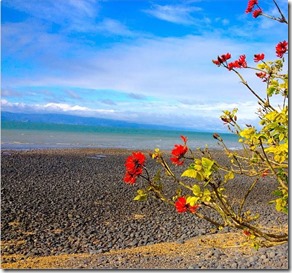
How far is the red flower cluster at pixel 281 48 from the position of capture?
10.1 feet

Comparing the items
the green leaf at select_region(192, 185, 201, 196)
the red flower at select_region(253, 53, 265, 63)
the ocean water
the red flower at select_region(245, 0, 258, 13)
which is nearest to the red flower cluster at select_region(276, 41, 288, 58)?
the red flower at select_region(253, 53, 265, 63)

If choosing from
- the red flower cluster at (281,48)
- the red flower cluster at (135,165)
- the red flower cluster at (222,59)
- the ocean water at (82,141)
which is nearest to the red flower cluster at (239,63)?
the red flower cluster at (222,59)

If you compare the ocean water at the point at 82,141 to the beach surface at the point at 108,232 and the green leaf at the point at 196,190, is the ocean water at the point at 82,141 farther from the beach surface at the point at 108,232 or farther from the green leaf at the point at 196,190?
the green leaf at the point at 196,190

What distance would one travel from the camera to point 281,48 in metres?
3.10

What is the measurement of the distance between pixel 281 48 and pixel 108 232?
684cm

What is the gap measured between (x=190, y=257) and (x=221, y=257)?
54cm

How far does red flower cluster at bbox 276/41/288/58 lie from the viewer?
10.1 feet

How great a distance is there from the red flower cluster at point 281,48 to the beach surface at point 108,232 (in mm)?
1541

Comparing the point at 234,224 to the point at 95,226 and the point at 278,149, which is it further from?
the point at 95,226

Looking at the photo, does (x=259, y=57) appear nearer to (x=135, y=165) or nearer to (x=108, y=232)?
(x=135, y=165)

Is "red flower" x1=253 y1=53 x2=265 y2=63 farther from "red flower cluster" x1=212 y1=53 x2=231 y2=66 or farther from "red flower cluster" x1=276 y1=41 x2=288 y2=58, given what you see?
"red flower cluster" x1=212 y1=53 x2=231 y2=66

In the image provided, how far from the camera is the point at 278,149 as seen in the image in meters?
2.55

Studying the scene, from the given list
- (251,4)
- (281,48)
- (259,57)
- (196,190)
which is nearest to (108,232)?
(259,57)

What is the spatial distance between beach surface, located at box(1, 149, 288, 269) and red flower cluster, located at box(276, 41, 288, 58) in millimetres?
1541
